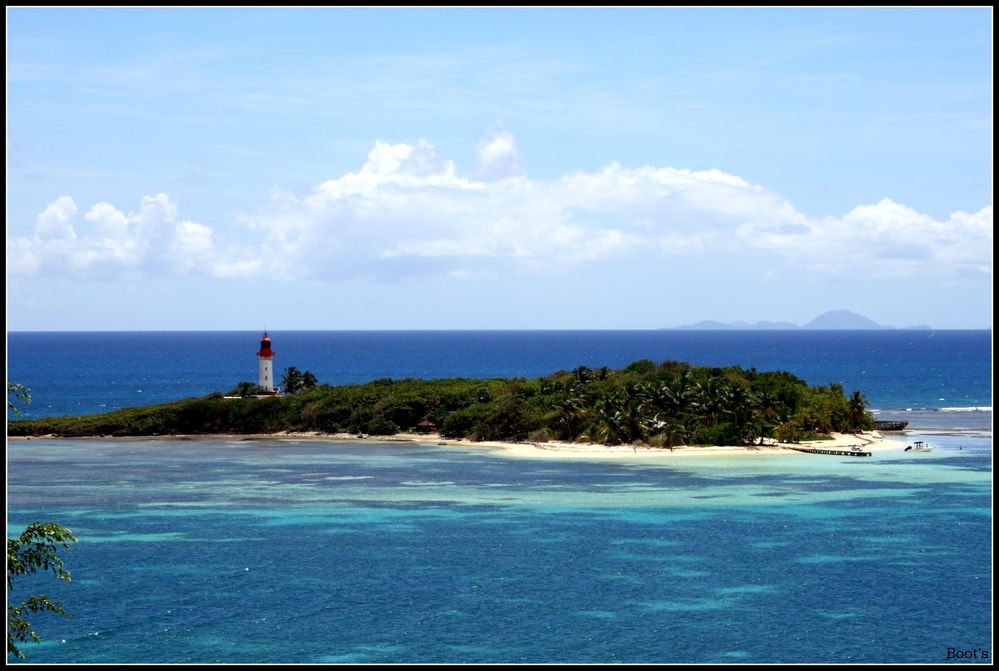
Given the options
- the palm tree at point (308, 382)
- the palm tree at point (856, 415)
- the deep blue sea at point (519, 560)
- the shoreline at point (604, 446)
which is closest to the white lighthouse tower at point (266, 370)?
the palm tree at point (308, 382)

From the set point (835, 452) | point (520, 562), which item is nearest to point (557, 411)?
point (835, 452)

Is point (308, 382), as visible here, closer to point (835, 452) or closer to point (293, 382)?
point (293, 382)

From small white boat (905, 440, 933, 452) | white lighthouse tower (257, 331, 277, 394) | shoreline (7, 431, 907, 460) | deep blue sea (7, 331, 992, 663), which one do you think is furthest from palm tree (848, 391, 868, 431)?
white lighthouse tower (257, 331, 277, 394)

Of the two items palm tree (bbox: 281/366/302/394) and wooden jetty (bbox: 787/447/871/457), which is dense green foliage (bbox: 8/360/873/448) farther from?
wooden jetty (bbox: 787/447/871/457)

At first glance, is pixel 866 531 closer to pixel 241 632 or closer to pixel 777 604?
pixel 777 604

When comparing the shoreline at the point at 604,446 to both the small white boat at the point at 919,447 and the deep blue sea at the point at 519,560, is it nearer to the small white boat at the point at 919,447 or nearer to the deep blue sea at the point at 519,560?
the small white boat at the point at 919,447

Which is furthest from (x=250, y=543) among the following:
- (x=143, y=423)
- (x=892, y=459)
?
(x=143, y=423)
